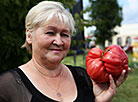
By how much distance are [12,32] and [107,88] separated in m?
1.46

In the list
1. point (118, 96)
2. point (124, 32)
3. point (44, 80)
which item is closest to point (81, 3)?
point (44, 80)

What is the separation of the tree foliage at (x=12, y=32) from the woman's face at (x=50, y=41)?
0.88 metres

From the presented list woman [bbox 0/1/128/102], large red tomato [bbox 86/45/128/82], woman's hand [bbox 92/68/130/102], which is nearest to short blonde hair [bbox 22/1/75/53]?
woman [bbox 0/1/128/102]

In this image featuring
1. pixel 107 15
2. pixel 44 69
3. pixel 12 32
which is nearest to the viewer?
pixel 44 69

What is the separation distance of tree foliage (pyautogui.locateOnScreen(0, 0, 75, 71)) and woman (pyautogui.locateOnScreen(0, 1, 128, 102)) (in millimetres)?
713

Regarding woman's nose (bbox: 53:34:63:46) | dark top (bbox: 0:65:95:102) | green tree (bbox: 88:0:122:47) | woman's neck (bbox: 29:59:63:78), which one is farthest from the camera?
green tree (bbox: 88:0:122:47)

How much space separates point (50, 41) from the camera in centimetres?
127

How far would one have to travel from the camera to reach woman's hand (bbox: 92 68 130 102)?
1.42 metres

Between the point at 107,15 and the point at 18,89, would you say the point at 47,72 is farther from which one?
the point at 107,15

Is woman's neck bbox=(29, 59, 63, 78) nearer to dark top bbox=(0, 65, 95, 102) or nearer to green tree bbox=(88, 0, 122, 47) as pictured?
dark top bbox=(0, 65, 95, 102)

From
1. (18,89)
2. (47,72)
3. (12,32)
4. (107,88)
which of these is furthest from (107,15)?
(18,89)

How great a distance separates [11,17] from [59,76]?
45.3 inches

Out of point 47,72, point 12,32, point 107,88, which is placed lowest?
point 107,88

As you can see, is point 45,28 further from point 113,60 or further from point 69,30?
point 113,60
